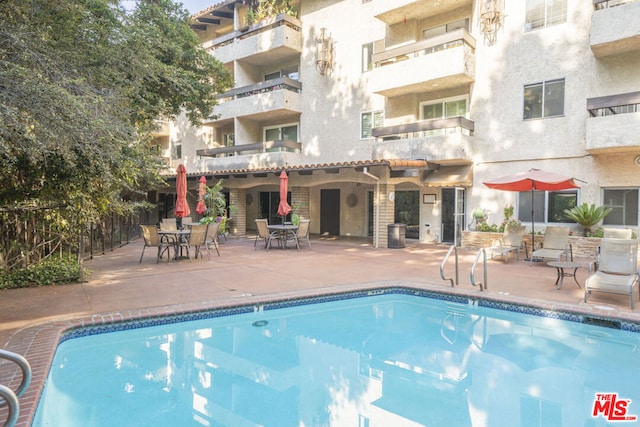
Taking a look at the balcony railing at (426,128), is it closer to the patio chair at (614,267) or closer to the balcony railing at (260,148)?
the balcony railing at (260,148)

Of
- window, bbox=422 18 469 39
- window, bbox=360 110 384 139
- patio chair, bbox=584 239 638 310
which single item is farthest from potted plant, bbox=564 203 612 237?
window, bbox=360 110 384 139

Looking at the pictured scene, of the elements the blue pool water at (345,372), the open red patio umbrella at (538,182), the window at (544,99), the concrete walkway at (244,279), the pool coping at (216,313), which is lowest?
the blue pool water at (345,372)

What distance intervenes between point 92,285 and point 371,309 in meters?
5.55

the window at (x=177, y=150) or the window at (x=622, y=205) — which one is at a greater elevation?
the window at (x=177, y=150)

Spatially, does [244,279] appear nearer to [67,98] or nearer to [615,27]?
[67,98]

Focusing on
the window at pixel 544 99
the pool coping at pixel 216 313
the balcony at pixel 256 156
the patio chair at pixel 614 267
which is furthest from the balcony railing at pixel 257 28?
the patio chair at pixel 614 267

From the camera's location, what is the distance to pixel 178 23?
13.9 meters

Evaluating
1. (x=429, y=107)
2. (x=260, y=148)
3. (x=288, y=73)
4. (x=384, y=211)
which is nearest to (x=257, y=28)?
(x=288, y=73)

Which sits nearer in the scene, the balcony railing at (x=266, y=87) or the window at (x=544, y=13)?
the window at (x=544, y=13)

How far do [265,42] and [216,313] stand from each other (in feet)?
54.4

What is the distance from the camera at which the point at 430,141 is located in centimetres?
1464

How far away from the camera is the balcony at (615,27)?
11.0m

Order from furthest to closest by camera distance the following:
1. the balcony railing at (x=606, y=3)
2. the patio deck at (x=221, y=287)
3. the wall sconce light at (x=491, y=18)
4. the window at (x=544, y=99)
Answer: the wall sconce light at (x=491, y=18) < the window at (x=544, y=99) < the balcony railing at (x=606, y=3) < the patio deck at (x=221, y=287)

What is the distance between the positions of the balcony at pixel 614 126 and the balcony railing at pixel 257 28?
13.3 meters
